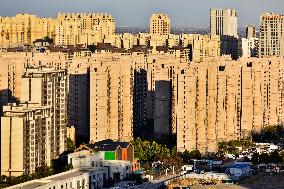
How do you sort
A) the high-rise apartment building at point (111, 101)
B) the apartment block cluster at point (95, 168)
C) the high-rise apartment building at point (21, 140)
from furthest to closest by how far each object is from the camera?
1. the high-rise apartment building at point (111, 101)
2. the high-rise apartment building at point (21, 140)
3. the apartment block cluster at point (95, 168)

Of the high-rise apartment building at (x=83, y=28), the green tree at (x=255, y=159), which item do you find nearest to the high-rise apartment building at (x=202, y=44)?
the high-rise apartment building at (x=83, y=28)

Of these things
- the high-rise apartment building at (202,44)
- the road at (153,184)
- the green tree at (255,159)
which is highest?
the high-rise apartment building at (202,44)

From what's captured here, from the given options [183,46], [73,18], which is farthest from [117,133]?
[73,18]

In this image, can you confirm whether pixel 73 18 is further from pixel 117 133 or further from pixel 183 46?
pixel 117 133

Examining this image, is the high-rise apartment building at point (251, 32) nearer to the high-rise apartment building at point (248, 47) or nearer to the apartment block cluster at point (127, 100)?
the high-rise apartment building at point (248, 47)

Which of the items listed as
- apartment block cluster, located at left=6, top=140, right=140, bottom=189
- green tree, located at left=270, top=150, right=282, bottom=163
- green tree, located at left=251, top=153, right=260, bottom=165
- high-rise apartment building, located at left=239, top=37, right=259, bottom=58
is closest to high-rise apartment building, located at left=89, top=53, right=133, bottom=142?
apartment block cluster, located at left=6, top=140, right=140, bottom=189

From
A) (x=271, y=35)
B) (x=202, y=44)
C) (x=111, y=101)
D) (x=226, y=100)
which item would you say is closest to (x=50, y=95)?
A: (x=111, y=101)
